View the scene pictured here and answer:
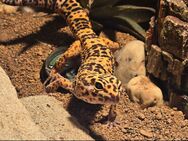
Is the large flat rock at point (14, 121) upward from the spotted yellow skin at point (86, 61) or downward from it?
downward

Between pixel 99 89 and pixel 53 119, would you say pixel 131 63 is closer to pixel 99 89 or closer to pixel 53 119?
pixel 99 89

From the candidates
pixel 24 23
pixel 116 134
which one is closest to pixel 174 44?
pixel 116 134

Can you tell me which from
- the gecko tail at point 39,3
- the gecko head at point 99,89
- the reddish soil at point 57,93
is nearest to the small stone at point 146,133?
the reddish soil at point 57,93

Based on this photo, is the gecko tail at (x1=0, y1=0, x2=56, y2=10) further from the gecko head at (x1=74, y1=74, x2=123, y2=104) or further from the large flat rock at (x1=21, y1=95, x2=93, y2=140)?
the gecko head at (x1=74, y1=74, x2=123, y2=104)

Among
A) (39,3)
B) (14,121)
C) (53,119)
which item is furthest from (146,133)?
(39,3)

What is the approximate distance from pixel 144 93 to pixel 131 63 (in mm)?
458

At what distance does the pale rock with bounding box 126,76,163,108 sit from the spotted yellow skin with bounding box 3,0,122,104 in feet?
0.83

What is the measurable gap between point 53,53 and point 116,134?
4.48 ft

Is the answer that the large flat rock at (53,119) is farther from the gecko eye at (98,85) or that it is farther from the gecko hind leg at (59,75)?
the gecko eye at (98,85)

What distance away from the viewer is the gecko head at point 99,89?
12.4 feet

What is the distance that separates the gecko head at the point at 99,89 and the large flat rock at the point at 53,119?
0.81 feet

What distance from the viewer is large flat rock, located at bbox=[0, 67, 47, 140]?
3.67 metres

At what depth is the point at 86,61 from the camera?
4.61 metres

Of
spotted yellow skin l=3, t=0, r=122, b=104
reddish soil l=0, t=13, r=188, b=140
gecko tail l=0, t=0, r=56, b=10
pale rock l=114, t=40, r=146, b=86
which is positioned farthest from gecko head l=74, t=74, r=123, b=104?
gecko tail l=0, t=0, r=56, b=10
